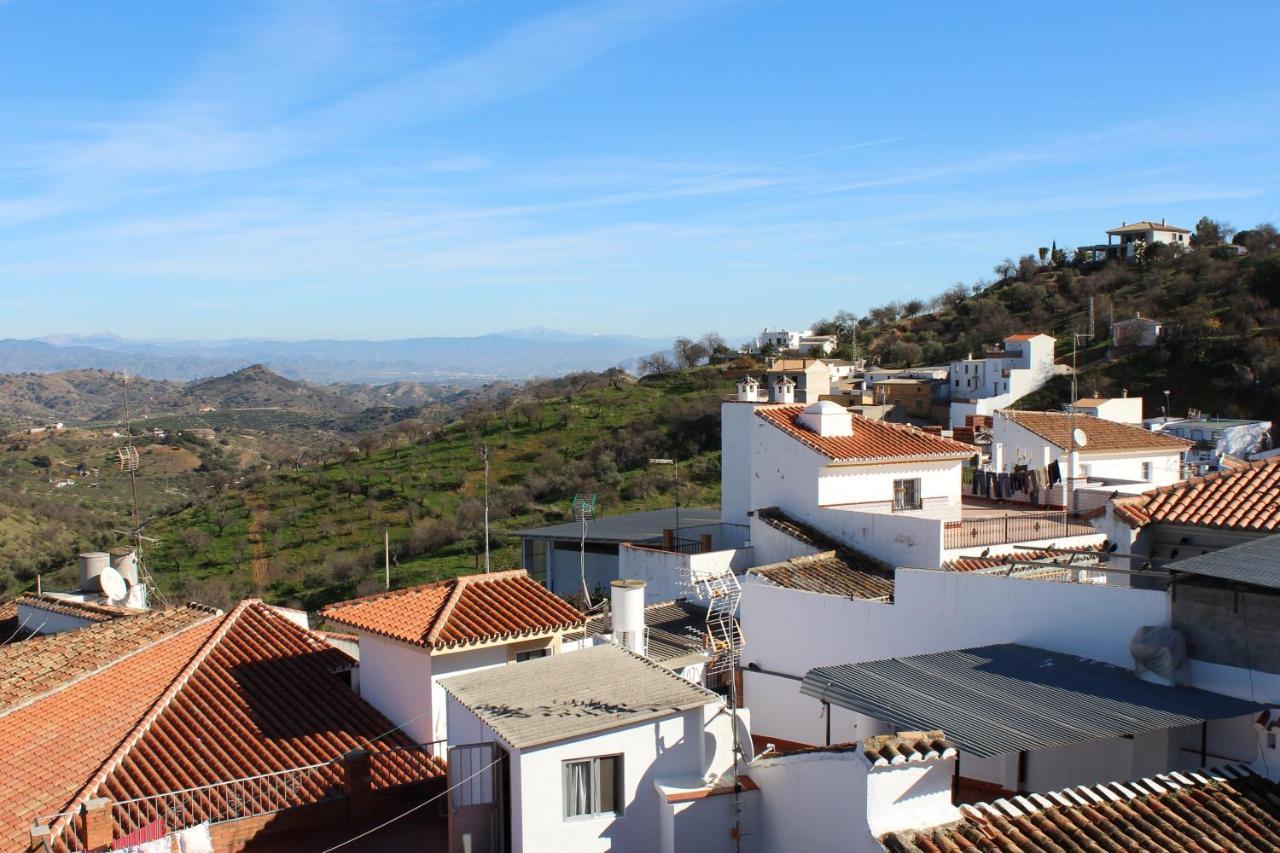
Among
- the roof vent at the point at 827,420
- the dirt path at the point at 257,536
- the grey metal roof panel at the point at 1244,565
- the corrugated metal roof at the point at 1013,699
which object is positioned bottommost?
the dirt path at the point at 257,536

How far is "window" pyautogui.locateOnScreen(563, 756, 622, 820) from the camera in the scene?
9.59 meters

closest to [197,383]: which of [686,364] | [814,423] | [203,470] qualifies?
[203,470]

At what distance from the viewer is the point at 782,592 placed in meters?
15.2

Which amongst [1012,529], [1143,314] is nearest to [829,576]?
[1012,529]

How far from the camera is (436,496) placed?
174ft

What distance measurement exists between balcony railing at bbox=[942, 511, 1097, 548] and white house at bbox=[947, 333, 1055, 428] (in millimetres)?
35701

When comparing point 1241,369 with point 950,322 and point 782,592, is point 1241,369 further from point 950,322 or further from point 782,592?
point 782,592

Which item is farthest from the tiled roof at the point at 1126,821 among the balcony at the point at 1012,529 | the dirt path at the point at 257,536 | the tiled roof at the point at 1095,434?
the dirt path at the point at 257,536

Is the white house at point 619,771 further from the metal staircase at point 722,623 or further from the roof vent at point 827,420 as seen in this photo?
the roof vent at point 827,420

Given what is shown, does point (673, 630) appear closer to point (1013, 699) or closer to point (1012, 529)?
point (1012, 529)

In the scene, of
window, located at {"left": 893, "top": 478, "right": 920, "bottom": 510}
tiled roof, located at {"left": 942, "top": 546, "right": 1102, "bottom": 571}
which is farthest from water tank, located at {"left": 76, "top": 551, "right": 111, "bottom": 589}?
tiled roof, located at {"left": 942, "top": 546, "right": 1102, "bottom": 571}

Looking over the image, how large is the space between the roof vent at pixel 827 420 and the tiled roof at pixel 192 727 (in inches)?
409

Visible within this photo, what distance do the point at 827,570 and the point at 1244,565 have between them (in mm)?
8861

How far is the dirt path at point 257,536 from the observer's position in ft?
141
